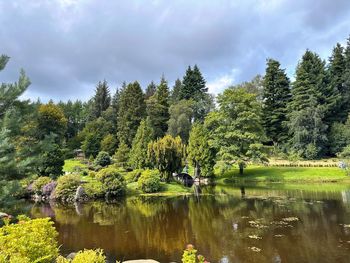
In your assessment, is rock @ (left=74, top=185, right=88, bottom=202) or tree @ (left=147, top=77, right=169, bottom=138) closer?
rock @ (left=74, top=185, right=88, bottom=202)

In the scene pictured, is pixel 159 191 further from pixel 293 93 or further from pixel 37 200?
pixel 293 93

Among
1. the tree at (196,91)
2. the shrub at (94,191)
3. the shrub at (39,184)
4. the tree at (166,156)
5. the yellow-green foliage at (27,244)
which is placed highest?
the tree at (196,91)

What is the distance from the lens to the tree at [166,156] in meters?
37.2

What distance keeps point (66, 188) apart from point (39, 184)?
13.0 feet

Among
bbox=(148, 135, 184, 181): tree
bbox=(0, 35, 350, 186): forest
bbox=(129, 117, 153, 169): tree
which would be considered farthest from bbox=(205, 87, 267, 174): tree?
bbox=(129, 117, 153, 169): tree

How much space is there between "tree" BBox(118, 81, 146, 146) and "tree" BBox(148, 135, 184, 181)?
22824mm

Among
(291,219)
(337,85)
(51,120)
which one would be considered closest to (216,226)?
(291,219)

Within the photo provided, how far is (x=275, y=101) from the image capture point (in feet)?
207

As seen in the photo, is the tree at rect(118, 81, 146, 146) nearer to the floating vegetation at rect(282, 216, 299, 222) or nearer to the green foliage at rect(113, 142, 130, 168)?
the green foliage at rect(113, 142, 130, 168)

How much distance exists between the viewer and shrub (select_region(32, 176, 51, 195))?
109ft

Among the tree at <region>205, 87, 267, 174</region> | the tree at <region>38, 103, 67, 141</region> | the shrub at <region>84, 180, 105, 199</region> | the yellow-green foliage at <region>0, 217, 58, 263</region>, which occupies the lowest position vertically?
the yellow-green foliage at <region>0, 217, 58, 263</region>

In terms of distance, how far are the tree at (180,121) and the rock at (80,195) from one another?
28812 millimetres

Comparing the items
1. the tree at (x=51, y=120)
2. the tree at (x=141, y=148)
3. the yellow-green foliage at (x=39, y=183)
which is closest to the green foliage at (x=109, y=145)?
the tree at (x=51, y=120)

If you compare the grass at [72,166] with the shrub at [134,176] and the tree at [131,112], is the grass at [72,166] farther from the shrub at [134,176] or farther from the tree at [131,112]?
the shrub at [134,176]
